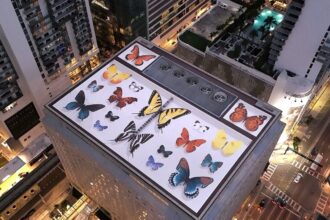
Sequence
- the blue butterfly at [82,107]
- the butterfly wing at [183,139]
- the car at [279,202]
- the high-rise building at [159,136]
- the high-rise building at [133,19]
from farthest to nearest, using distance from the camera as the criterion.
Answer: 1. the high-rise building at [133,19]
2. the car at [279,202]
3. the blue butterfly at [82,107]
4. the butterfly wing at [183,139]
5. the high-rise building at [159,136]

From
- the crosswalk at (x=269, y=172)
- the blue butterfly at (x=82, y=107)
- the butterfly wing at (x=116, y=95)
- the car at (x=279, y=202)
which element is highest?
the crosswalk at (x=269, y=172)

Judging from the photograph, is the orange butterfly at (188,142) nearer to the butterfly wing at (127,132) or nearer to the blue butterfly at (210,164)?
the blue butterfly at (210,164)

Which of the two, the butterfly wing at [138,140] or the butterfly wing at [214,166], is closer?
the butterfly wing at [214,166]

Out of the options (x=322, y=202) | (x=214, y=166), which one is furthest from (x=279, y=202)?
(x=214, y=166)

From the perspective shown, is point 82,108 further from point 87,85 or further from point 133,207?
point 133,207

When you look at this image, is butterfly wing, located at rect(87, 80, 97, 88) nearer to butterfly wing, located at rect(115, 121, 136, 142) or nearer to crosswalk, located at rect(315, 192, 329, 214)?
butterfly wing, located at rect(115, 121, 136, 142)

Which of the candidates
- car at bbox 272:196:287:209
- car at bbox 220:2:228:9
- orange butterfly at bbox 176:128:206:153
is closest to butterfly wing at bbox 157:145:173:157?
orange butterfly at bbox 176:128:206:153

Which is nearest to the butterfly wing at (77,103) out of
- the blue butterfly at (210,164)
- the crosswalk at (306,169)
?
the blue butterfly at (210,164)
